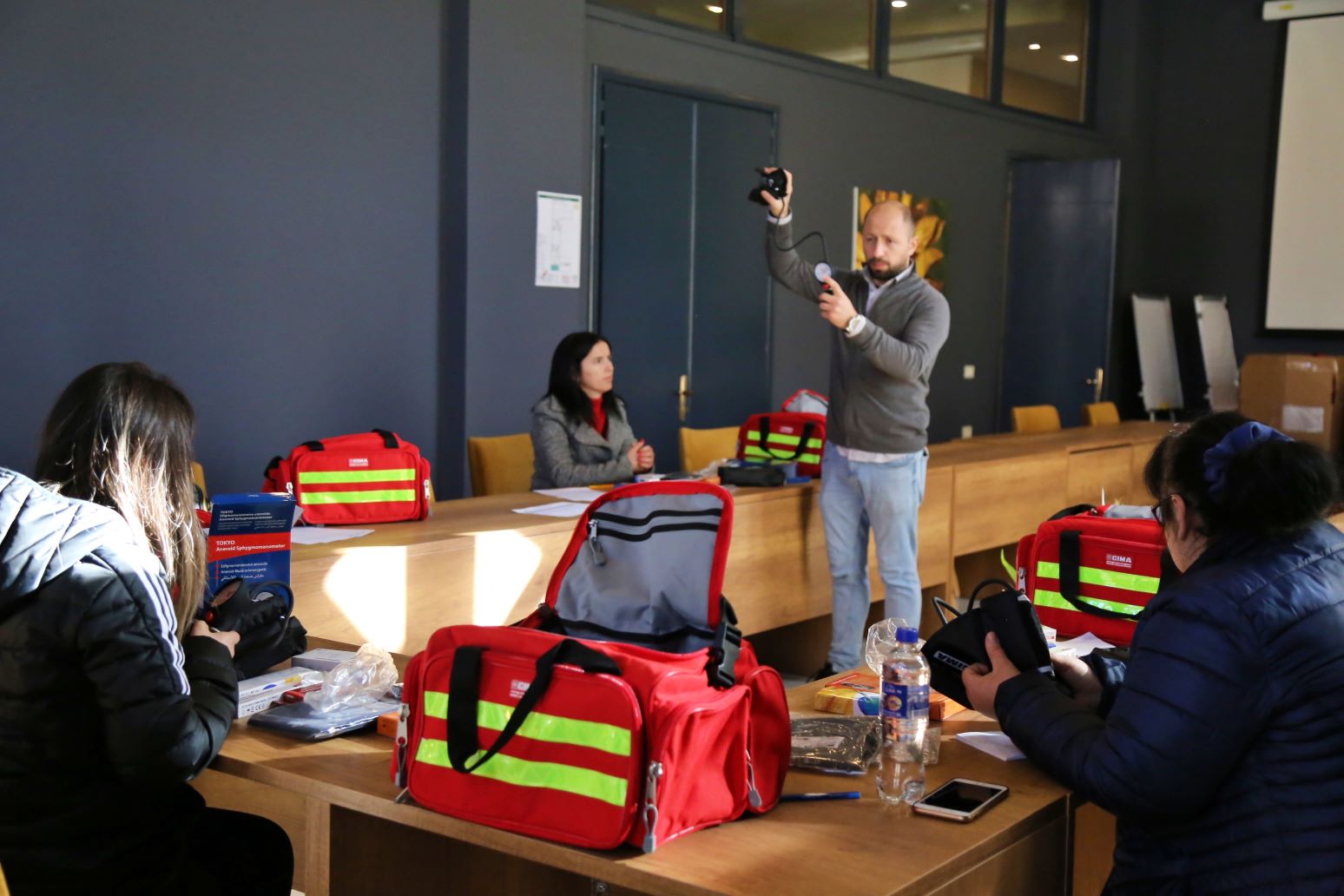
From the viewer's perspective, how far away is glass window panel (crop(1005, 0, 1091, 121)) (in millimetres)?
9234

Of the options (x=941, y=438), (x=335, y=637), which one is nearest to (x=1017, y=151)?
(x=941, y=438)

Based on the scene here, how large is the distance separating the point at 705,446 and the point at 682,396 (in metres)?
1.62

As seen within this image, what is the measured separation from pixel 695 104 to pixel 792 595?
3249 mm

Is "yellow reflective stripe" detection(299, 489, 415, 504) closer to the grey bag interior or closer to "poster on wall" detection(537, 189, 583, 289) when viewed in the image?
the grey bag interior

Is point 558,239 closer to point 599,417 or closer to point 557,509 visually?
point 599,417

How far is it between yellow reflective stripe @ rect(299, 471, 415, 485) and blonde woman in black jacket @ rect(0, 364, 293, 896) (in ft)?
5.59

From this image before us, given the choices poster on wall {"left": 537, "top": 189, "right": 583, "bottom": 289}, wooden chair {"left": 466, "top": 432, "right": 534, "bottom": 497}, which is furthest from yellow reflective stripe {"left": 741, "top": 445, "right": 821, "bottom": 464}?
poster on wall {"left": 537, "top": 189, "right": 583, "bottom": 289}

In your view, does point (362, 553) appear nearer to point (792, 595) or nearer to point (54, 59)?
point (792, 595)

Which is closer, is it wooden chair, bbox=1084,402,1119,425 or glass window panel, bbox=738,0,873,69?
glass window panel, bbox=738,0,873,69

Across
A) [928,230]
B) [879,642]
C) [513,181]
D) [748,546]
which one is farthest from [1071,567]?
[928,230]

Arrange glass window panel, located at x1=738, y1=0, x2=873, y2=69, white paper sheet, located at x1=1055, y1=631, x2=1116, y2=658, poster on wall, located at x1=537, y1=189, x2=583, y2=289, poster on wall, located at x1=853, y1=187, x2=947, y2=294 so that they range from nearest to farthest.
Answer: white paper sheet, located at x1=1055, y1=631, x2=1116, y2=658
poster on wall, located at x1=537, y1=189, x2=583, y2=289
glass window panel, located at x1=738, y1=0, x2=873, y2=69
poster on wall, located at x1=853, y1=187, x2=947, y2=294

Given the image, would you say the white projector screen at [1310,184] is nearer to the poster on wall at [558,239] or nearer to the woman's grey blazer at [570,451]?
the poster on wall at [558,239]

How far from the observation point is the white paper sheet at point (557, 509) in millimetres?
4000

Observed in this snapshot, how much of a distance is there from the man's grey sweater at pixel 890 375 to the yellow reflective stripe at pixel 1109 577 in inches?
59.3
